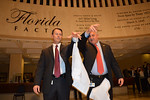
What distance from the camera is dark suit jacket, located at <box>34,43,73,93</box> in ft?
6.01

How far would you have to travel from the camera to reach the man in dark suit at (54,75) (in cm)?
180

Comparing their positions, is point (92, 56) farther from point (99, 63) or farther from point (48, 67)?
point (48, 67)

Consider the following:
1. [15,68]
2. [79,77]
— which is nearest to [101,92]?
[79,77]

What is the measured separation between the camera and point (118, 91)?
7.65 metres

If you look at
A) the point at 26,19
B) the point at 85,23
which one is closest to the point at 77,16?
the point at 85,23

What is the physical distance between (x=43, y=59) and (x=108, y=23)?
6214 millimetres

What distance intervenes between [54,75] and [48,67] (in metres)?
0.15

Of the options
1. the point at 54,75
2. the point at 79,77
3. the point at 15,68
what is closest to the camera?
the point at 79,77

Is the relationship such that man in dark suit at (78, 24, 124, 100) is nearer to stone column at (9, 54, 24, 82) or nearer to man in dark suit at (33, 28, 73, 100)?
man in dark suit at (33, 28, 73, 100)

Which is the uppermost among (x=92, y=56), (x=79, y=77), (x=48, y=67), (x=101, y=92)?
(x=92, y=56)

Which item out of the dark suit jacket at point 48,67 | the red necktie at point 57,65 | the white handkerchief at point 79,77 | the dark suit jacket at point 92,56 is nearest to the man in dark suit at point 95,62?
the dark suit jacket at point 92,56

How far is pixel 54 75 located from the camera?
6.12 feet

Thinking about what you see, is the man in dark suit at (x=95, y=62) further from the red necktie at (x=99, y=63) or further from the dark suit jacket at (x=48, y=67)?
the dark suit jacket at (x=48, y=67)

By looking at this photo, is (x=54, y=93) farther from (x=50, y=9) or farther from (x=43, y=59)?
(x=50, y=9)
